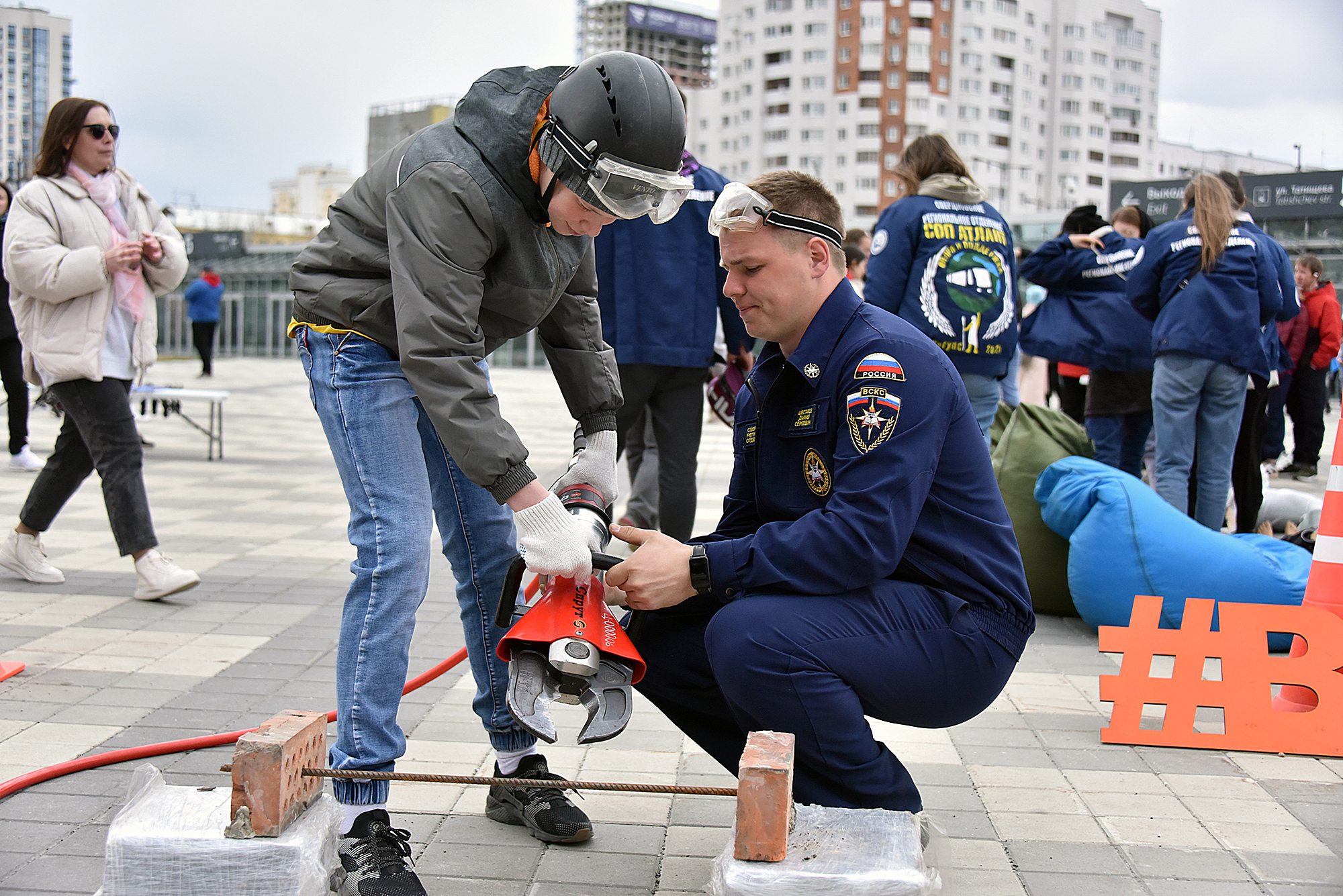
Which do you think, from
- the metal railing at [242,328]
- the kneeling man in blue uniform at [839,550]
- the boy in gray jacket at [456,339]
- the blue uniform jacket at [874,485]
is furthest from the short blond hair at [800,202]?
the metal railing at [242,328]

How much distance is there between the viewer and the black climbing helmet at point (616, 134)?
6.81 feet

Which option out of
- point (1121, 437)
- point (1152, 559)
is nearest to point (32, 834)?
point (1152, 559)

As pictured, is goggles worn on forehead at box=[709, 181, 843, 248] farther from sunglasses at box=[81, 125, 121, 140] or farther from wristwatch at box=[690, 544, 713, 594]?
sunglasses at box=[81, 125, 121, 140]

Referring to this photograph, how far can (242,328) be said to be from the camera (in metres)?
41.9

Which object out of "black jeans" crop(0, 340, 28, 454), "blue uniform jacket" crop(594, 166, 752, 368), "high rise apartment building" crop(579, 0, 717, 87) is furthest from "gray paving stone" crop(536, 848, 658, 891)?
"high rise apartment building" crop(579, 0, 717, 87)

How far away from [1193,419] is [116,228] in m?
5.20

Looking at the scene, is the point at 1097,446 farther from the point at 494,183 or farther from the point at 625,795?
the point at 494,183

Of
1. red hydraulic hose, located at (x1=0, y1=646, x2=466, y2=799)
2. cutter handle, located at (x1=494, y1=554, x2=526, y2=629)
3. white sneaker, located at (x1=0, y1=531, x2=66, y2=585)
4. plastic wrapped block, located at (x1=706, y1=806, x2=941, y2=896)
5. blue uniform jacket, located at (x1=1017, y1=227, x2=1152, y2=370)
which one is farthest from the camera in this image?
blue uniform jacket, located at (x1=1017, y1=227, x2=1152, y2=370)

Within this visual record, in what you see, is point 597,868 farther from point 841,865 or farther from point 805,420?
point 805,420

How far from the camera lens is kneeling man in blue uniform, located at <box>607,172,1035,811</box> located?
214 centimetres

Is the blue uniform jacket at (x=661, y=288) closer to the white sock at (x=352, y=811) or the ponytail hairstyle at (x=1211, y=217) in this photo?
the ponytail hairstyle at (x=1211, y=217)

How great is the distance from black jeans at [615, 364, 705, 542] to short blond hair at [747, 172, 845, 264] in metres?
2.39

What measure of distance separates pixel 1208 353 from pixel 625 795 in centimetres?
397

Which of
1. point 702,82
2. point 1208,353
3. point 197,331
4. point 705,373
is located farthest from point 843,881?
point 702,82
